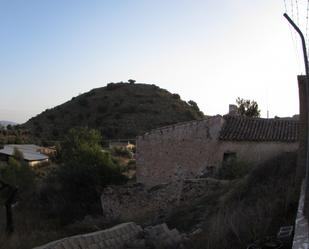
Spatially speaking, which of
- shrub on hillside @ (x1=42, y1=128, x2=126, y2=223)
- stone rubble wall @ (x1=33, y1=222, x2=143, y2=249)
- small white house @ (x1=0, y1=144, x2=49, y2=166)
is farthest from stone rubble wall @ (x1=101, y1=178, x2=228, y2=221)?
small white house @ (x1=0, y1=144, x2=49, y2=166)

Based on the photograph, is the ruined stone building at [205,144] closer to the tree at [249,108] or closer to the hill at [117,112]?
the tree at [249,108]

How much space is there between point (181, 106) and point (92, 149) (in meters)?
43.9

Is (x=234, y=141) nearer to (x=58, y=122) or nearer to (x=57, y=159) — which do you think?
(x=57, y=159)

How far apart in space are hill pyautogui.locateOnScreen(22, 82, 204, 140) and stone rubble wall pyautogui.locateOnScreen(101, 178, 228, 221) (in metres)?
42.5

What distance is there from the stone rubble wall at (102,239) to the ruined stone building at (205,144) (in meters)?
15.2

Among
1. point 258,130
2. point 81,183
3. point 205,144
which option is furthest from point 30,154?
point 258,130

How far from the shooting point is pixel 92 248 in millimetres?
10758

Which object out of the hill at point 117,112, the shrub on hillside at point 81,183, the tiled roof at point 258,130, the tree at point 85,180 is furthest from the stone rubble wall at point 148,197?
the hill at point 117,112

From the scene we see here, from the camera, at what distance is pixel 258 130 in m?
29.5

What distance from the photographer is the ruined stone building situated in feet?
93.1

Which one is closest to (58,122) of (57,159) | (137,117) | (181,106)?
(137,117)

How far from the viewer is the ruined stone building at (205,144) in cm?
2839

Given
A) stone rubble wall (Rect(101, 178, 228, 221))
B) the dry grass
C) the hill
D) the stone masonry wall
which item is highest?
the hill

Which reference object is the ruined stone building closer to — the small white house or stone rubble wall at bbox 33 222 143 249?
stone rubble wall at bbox 33 222 143 249
